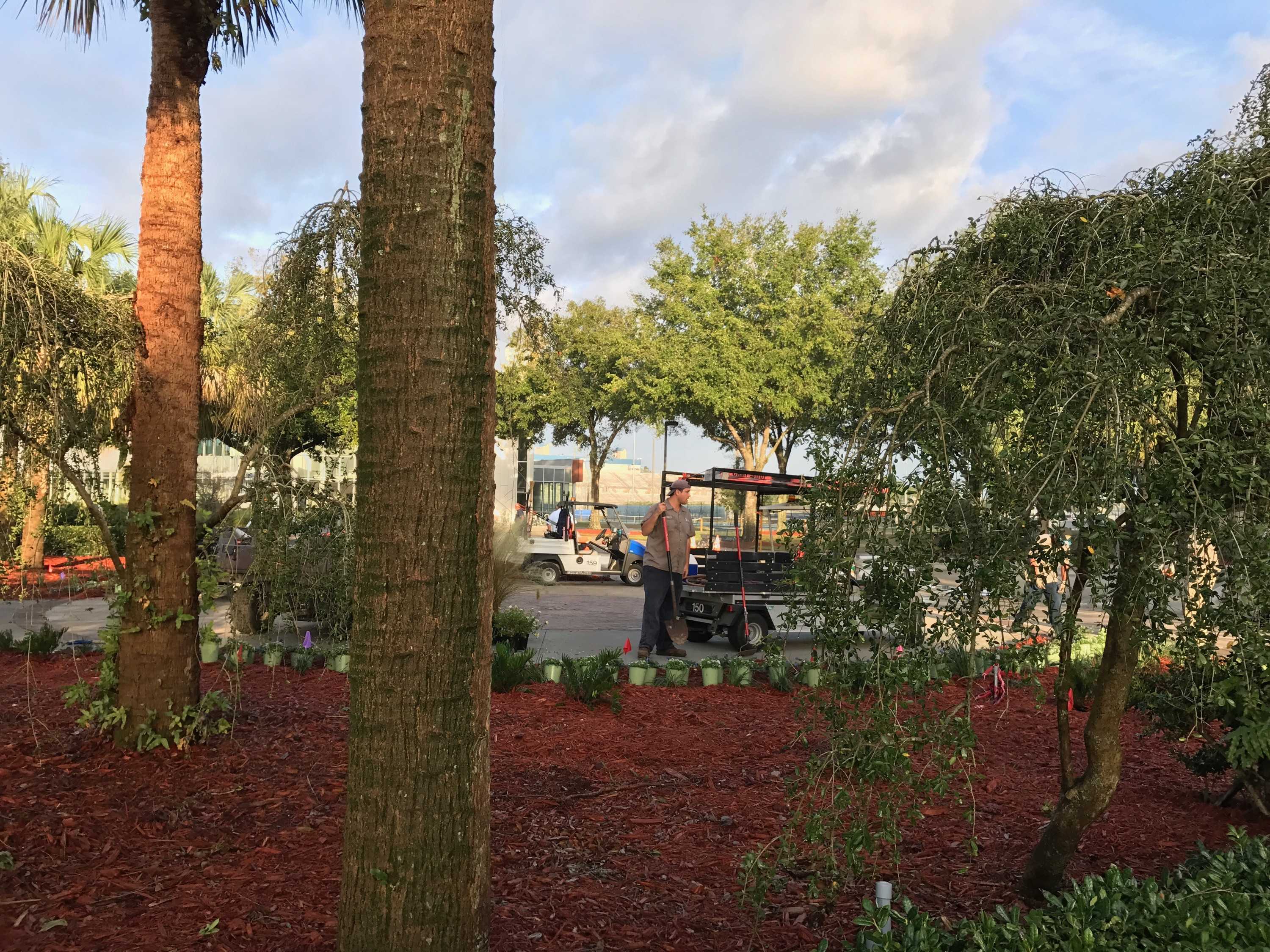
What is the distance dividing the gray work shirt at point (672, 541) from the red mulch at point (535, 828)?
328 centimetres

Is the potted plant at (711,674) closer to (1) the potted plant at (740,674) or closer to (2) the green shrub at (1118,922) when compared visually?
(1) the potted plant at (740,674)

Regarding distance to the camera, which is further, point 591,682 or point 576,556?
point 576,556

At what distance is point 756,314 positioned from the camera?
28766mm

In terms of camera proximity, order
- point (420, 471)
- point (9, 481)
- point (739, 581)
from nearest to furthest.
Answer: point (420, 471), point (9, 481), point (739, 581)

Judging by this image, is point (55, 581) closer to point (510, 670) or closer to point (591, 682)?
point (510, 670)

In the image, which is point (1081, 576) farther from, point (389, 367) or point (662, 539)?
point (662, 539)

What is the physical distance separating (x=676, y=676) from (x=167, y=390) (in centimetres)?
456

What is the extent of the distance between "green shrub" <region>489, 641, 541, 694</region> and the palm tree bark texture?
4448 mm

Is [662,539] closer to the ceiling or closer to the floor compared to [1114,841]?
closer to the ceiling

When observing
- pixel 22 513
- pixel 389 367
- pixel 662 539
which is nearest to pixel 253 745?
pixel 22 513

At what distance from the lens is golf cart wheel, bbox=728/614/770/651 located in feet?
38.5

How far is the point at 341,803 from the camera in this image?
4.83m

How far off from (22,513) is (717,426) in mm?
28275

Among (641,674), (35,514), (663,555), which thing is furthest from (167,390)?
(35,514)
